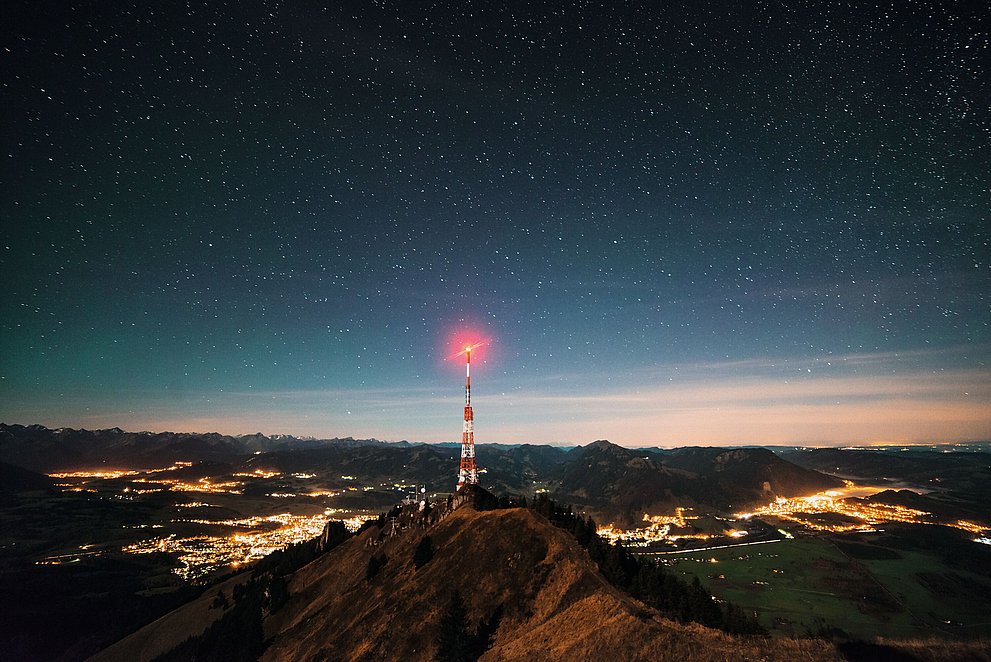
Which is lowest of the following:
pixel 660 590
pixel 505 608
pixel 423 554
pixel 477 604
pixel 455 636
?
pixel 455 636

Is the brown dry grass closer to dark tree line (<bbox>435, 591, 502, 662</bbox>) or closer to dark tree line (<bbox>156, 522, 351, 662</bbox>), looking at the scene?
dark tree line (<bbox>435, 591, 502, 662</bbox>)

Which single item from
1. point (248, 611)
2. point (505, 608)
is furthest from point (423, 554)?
point (248, 611)

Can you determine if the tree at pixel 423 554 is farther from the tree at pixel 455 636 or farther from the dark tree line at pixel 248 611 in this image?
the dark tree line at pixel 248 611

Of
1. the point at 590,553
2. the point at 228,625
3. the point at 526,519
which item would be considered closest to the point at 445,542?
the point at 526,519

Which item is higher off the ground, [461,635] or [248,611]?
[461,635]

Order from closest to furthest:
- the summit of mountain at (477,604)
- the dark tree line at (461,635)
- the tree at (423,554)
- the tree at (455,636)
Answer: the summit of mountain at (477,604)
the tree at (455,636)
the dark tree line at (461,635)
the tree at (423,554)

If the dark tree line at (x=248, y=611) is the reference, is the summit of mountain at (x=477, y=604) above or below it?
above

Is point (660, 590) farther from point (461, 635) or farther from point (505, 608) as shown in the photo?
point (461, 635)

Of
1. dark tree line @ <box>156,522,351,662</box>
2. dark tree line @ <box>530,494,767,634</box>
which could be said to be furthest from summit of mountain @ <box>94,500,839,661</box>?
dark tree line @ <box>530,494,767,634</box>

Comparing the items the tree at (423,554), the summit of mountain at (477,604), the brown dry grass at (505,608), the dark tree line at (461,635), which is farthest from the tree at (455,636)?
the tree at (423,554)
